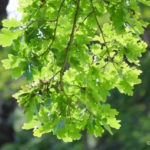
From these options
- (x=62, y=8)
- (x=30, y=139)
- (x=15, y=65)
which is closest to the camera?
(x=15, y=65)

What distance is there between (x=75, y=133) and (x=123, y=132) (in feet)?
30.6

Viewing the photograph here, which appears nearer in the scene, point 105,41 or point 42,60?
point 42,60

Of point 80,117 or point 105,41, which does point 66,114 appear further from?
point 105,41

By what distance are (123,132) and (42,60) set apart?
9.43 meters


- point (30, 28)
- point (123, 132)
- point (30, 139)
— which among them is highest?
point (30, 28)

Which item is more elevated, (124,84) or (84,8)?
(84,8)

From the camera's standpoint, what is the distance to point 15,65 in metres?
2.39

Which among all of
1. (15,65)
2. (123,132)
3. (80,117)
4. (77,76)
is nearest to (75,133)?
(80,117)

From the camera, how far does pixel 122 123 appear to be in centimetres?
1166

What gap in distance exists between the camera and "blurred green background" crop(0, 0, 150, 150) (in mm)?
11250

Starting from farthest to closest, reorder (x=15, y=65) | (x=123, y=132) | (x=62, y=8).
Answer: (x=123, y=132)
(x=62, y=8)
(x=15, y=65)

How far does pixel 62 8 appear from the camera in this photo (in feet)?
8.43

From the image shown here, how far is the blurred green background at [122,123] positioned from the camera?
11.2 m

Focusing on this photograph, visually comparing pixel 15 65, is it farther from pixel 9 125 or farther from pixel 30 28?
pixel 9 125
